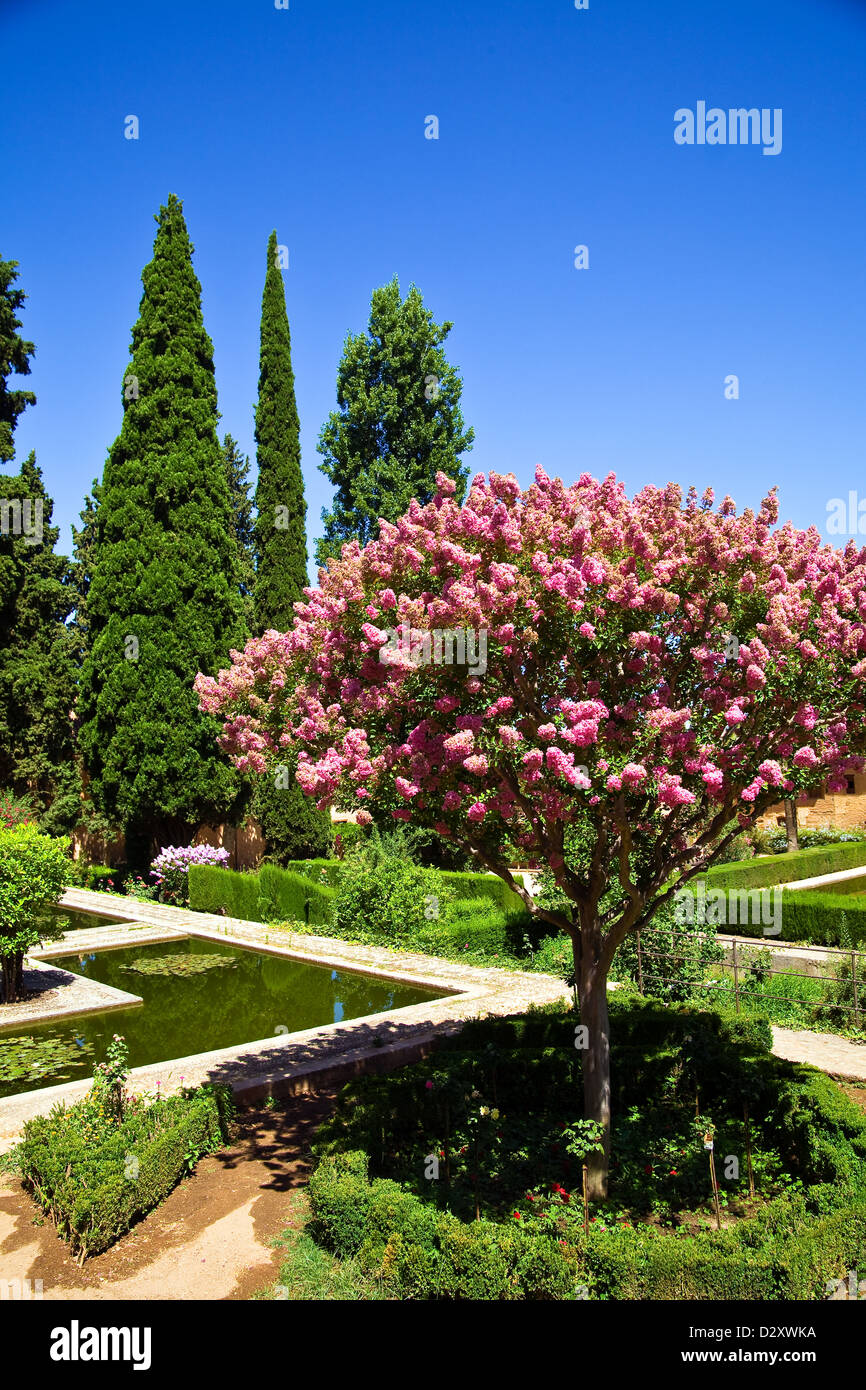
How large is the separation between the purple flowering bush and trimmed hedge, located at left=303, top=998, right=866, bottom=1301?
13.5 meters

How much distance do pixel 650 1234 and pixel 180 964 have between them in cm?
1106

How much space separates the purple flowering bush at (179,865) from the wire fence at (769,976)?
37.4ft

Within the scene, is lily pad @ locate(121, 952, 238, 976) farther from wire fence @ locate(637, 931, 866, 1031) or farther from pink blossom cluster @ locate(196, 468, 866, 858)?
pink blossom cluster @ locate(196, 468, 866, 858)

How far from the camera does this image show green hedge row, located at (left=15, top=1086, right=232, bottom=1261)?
18.4ft

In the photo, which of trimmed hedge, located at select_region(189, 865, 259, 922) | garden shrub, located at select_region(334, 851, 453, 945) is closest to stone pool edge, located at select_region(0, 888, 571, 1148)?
garden shrub, located at select_region(334, 851, 453, 945)

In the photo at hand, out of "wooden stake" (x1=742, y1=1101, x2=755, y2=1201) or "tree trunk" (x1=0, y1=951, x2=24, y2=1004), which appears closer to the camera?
"wooden stake" (x1=742, y1=1101, x2=755, y2=1201)

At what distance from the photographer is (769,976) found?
1236 cm

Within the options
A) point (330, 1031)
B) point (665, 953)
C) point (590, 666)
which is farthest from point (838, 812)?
point (590, 666)

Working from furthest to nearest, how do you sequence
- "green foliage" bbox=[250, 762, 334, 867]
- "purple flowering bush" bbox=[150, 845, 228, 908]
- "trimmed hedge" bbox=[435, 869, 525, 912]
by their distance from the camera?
"green foliage" bbox=[250, 762, 334, 867] → "purple flowering bush" bbox=[150, 845, 228, 908] → "trimmed hedge" bbox=[435, 869, 525, 912]

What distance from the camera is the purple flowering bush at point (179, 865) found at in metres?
20.5

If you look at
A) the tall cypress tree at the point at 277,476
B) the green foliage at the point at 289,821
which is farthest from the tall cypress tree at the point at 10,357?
the green foliage at the point at 289,821

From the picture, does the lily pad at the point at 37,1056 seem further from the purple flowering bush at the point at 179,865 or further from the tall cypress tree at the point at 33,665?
the tall cypress tree at the point at 33,665

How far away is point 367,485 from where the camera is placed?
977 inches

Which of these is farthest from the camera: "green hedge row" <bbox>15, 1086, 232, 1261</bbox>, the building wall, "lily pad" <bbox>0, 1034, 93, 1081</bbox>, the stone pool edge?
the building wall
